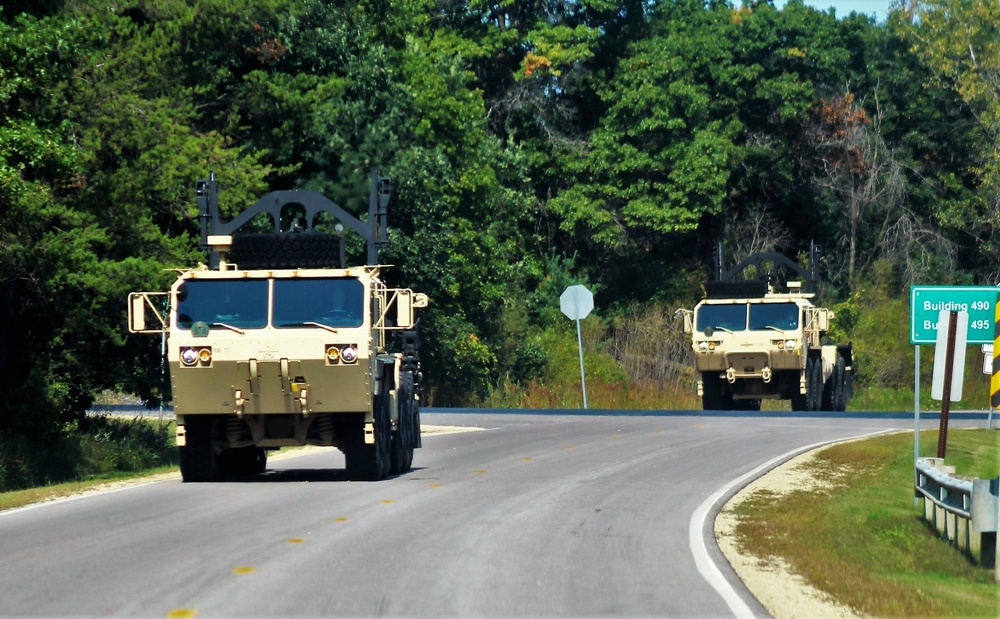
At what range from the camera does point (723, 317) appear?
36656mm

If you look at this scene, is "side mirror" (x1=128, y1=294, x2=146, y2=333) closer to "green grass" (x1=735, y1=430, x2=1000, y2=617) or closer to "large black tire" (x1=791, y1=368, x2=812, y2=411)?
"green grass" (x1=735, y1=430, x2=1000, y2=617)

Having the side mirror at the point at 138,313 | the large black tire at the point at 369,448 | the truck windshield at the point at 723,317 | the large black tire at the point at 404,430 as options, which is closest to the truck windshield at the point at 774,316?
the truck windshield at the point at 723,317

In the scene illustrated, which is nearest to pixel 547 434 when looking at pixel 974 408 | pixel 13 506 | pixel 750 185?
pixel 13 506

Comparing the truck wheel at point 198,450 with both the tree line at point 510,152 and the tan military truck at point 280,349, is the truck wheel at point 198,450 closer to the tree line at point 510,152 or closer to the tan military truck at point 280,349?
the tan military truck at point 280,349

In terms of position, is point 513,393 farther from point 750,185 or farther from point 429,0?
point 750,185

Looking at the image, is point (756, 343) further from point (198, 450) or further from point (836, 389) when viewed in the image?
point (198, 450)

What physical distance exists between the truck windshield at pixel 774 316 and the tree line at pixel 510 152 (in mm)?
10746

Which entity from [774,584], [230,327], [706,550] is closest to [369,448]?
[230,327]

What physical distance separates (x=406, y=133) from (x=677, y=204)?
1609 cm

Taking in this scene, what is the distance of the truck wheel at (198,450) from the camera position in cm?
1848

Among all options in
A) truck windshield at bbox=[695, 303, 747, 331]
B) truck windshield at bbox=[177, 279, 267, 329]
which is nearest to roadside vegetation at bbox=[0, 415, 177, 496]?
truck windshield at bbox=[177, 279, 267, 329]

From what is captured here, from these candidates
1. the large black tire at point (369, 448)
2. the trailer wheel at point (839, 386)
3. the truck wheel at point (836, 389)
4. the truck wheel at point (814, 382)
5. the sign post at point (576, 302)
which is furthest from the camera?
the sign post at point (576, 302)

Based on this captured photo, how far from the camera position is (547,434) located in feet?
91.8

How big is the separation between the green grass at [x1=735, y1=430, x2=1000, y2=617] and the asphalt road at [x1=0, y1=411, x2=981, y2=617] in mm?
666
